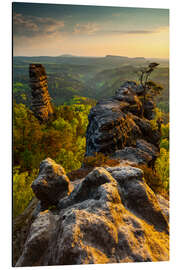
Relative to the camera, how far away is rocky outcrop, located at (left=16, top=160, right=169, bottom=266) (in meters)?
3.01

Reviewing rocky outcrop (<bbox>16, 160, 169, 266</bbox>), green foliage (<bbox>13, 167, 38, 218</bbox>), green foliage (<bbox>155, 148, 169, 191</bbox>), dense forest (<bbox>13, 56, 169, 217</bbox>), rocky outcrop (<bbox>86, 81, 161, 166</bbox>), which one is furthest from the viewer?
rocky outcrop (<bbox>86, 81, 161, 166</bbox>)

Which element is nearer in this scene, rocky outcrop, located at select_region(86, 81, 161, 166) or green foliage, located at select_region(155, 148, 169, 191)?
green foliage, located at select_region(155, 148, 169, 191)

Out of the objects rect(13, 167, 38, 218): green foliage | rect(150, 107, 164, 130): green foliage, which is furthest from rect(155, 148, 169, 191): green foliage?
rect(13, 167, 38, 218): green foliage

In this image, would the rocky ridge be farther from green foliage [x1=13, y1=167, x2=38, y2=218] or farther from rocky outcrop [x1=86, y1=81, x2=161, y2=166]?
rocky outcrop [x1=86, y1=81, x2=161, y2=166]

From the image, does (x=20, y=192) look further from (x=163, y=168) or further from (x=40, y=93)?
(x=163, y=168)

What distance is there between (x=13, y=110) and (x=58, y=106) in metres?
1.40

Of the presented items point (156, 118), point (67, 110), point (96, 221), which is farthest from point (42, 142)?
point (156, 118)

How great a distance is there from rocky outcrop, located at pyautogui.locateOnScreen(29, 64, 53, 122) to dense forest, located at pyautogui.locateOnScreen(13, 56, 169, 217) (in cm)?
13

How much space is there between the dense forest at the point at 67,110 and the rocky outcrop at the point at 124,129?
0.77 ft

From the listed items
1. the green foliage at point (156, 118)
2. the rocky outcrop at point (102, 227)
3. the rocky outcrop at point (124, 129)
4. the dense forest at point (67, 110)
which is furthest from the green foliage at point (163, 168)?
the rocky outcrop at point (102, 227)

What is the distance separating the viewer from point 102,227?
3150 mm

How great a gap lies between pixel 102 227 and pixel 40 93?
11.7 feet

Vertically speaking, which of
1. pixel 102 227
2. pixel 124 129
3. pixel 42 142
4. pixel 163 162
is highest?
pixel 124 129
